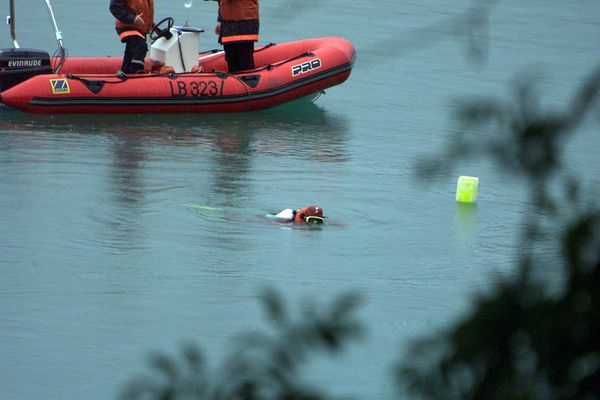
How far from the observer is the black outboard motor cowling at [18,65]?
10703mm

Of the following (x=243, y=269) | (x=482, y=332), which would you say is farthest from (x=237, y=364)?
(x=243, y=269)

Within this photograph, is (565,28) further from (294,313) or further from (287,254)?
(294,313)

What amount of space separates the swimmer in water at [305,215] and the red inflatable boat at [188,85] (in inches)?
153

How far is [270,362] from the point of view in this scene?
1379 mm

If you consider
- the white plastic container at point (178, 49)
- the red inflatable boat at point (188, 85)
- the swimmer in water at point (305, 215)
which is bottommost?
the swimmer in water at point (305, 215)

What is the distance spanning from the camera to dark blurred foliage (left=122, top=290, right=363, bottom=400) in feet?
4.49

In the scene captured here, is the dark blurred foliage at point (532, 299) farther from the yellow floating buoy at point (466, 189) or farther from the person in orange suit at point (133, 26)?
the person in orange suit at point (133, 26)

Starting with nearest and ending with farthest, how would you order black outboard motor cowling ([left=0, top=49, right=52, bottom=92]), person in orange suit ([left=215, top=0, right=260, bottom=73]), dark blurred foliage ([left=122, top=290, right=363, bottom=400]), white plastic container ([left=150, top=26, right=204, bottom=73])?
dark blurred foliage ([left=122, top=290, right=363, bottom=400]) → black outboard motor cowling ([left=0, top=49, right=52, bottom=92]) → person in orange suit ([left=215, top=0, right=260, bottom=73]) → white plastic container ([left=150, top=26, right=204, bottom=73])

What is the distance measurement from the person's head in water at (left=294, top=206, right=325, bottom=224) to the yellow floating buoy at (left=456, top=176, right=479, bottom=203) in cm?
115

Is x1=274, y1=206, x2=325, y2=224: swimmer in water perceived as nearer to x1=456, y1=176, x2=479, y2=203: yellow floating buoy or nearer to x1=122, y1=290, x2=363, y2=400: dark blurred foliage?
x1=456, y1=176, x2=479, y2=203: yellow floating buoy

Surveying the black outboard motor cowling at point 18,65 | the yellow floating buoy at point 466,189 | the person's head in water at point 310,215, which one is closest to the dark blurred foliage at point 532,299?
the person's head in water at point 310,215

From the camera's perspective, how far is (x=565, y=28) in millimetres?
17109

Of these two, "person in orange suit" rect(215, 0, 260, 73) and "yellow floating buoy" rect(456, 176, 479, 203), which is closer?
"yellow floating buoy" rect(456, 176, 479, 203)

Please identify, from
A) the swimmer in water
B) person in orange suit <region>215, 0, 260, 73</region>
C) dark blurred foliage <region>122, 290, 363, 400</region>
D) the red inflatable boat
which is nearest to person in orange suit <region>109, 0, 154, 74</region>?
the red inflatable boat
